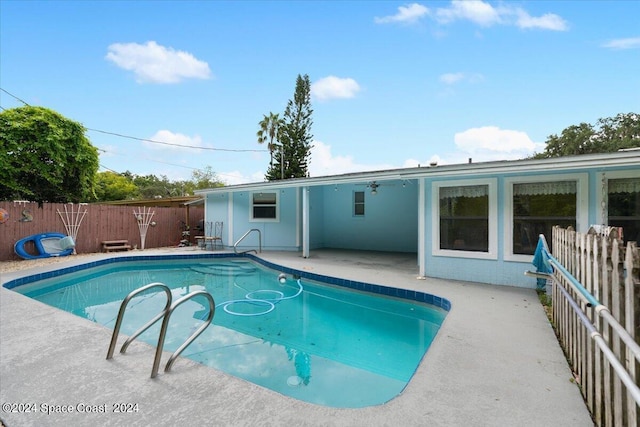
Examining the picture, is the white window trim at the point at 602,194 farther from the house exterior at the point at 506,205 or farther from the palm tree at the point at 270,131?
the palm tree at the point at 270,131

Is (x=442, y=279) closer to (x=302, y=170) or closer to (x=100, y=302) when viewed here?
(x=100, y=302)

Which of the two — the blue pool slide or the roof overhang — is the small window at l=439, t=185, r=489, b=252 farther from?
the blue pool slide

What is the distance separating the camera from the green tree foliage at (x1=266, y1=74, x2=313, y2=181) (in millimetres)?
23656

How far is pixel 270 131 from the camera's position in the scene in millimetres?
25562

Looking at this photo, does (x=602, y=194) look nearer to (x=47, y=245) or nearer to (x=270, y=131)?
(x=47, y=245)

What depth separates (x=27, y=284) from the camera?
6.95 m

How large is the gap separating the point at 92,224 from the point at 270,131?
16.5m

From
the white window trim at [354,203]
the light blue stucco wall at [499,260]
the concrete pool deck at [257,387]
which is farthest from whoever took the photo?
the white window trim at [354,203]

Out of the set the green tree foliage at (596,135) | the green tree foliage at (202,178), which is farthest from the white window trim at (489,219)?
the green tree foliage at (202,178)

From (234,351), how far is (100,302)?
13.3ft

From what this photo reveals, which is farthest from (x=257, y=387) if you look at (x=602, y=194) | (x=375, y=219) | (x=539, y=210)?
(x=375, y=219)

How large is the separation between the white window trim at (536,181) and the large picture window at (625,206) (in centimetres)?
31

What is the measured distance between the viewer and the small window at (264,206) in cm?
1151

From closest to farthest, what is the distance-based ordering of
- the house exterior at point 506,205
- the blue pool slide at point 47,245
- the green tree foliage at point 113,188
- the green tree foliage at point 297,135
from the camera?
1. the house exterior at point 506,205
2. the blue pool slide at point 47,245
3. the green tree foliage at point 297,135
4. the green tree foliage at point 113,188
